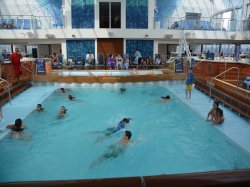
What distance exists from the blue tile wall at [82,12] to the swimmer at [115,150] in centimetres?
1347

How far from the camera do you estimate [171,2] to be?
24.2 m

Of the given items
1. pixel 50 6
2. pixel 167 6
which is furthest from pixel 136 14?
pixel 50 6

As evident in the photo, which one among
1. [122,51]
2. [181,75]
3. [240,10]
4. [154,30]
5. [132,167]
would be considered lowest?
[132,167]

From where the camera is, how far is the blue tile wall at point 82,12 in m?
18.1

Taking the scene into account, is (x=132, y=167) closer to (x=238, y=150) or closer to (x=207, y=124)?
(x=238, y=150)

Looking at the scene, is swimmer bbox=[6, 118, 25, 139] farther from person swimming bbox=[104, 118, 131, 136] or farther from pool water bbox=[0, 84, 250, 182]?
person swimming bbox=[104, 118, 131, 136]

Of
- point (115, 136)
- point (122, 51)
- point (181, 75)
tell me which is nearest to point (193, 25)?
point (122, 51)

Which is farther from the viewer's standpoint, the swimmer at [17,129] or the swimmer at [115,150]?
the swimmer at [17,129]

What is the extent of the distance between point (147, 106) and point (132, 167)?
15.5ft

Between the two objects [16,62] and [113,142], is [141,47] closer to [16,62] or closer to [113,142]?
[16,62]

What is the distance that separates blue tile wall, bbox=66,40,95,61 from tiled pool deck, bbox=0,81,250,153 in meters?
6.07

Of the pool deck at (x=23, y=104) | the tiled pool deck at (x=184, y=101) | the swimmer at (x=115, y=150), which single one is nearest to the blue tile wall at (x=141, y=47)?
the tiled pool deck at (x=184, y=101)

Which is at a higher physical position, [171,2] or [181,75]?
[171,2]

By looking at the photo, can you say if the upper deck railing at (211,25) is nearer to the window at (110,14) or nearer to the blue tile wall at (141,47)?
the blue tile wall at (141,47)
